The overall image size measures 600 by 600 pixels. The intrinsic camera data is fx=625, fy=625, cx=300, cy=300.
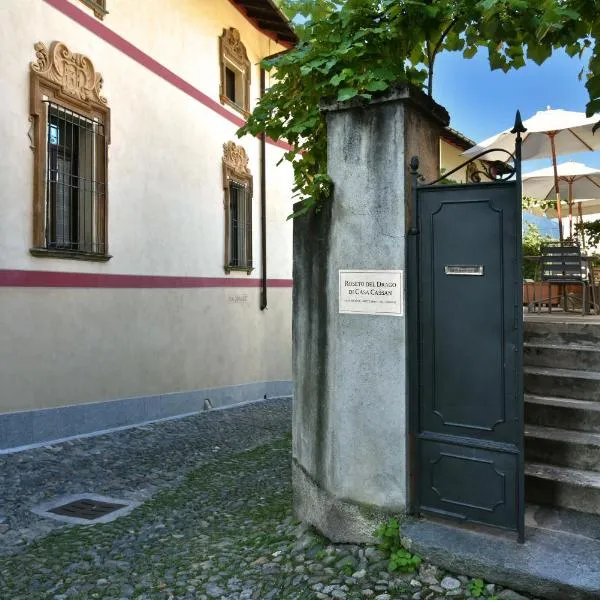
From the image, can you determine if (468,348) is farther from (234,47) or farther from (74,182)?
(234,47)

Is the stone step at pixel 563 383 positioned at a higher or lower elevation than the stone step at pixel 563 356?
lower

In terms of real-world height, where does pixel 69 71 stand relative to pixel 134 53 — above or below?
below

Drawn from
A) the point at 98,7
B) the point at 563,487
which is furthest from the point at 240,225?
the point at 563,487

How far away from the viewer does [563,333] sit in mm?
4523

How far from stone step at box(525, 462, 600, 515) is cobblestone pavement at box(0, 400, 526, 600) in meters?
0.73

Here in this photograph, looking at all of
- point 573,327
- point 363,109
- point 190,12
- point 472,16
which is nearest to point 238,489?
point 573,327

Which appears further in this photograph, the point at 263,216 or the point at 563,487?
the point at 263,216

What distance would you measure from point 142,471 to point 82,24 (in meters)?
5.32

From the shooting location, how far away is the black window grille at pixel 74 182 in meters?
7.20

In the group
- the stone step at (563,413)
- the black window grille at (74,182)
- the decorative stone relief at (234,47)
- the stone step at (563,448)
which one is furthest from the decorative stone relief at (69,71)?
the stone step at (563,448)

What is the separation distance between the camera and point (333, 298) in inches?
154

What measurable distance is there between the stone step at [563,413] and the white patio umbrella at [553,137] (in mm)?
4376

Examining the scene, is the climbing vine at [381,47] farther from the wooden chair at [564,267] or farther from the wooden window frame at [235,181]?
the wooden window frame at [235,181]

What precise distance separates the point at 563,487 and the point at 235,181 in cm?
893
